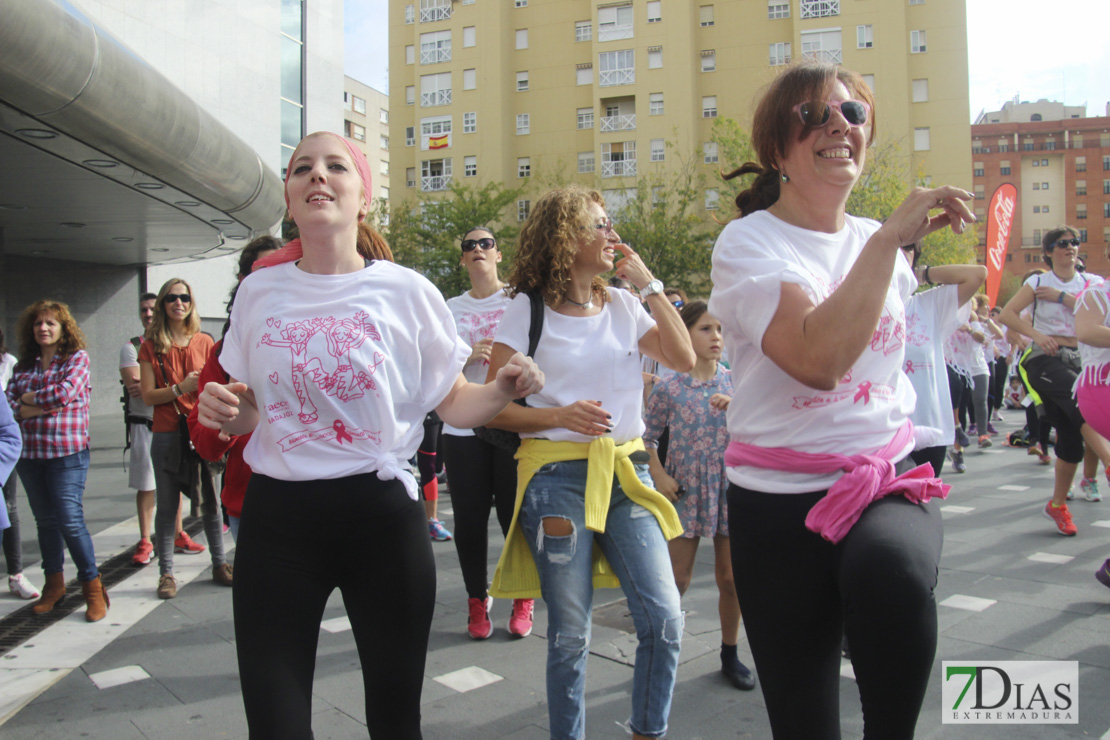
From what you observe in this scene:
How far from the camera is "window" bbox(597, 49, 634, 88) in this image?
4731cm

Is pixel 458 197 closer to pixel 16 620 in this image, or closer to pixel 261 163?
pixel 261 163

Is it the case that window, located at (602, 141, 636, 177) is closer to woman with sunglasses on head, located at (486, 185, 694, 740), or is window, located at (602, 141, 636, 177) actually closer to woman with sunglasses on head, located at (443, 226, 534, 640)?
woman with sunglasses on head, located at (443, 226, 534, 640)

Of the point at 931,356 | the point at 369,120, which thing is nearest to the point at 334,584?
the point at 931,356

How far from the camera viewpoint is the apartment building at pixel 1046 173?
9100 cm

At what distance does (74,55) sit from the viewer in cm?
643

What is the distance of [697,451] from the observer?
3986 mm

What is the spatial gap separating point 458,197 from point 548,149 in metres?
12.8

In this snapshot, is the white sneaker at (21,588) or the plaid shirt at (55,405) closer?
the plaid shirt at (55,405)

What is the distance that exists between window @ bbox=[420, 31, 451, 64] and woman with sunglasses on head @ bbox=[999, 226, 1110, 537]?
49145 millimetres

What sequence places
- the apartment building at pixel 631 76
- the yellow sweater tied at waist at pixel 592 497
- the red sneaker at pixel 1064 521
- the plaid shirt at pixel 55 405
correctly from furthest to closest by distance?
the apartment building at pixel 631 76, the red sneaker at pixel 1064 521, the plaid shirt at pixel 55 405, the yellow sweater tied at waist at pixel 592 497

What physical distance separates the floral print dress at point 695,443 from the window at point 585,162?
4598 cm

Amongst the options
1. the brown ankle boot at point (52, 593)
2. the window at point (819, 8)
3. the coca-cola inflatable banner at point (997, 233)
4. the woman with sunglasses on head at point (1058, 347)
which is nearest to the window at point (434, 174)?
the window at point (819, 8)

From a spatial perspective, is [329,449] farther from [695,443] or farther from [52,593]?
[52,593]

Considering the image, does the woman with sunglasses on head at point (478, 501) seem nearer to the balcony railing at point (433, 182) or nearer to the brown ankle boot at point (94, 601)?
the brown ankle boot at point (94, 601)
